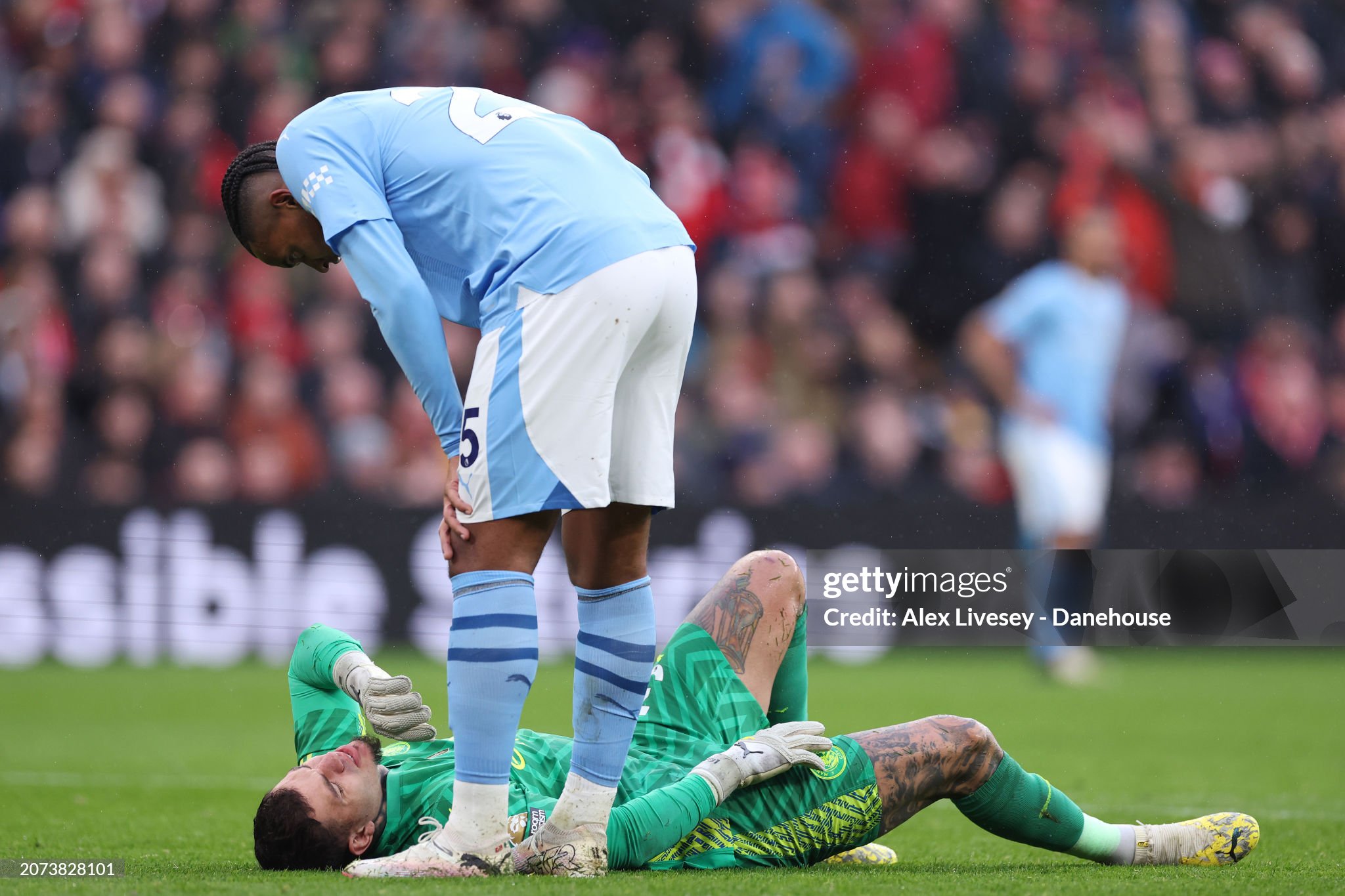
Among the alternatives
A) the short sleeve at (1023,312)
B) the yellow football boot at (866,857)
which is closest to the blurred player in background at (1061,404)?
the short sleeve at (1023,312)

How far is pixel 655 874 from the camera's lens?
3.12 m

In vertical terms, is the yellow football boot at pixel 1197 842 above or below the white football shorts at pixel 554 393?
below

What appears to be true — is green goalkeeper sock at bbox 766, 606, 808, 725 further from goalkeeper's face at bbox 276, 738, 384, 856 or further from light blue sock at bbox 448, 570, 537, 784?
goalkeeper's face at bbox 276, 738, 384, 856

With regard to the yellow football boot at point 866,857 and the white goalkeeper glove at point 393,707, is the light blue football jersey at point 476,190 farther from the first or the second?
the yellow football boot at point 866,857

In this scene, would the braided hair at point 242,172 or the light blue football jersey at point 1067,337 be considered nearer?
the braided hair at point 242,172

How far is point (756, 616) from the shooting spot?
3.53 metres

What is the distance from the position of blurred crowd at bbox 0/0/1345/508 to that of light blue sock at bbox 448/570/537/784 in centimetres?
665

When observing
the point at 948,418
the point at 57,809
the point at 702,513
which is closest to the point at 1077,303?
the point at 948,418

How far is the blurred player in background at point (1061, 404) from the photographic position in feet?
28.6

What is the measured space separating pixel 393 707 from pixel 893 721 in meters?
3.70

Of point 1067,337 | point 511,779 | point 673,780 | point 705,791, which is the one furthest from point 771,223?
point 705,791

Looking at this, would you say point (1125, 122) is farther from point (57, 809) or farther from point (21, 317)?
point (57, 809)

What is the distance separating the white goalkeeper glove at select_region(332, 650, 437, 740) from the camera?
3.22m

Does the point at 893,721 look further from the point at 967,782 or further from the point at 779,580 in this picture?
the point at 967,782
